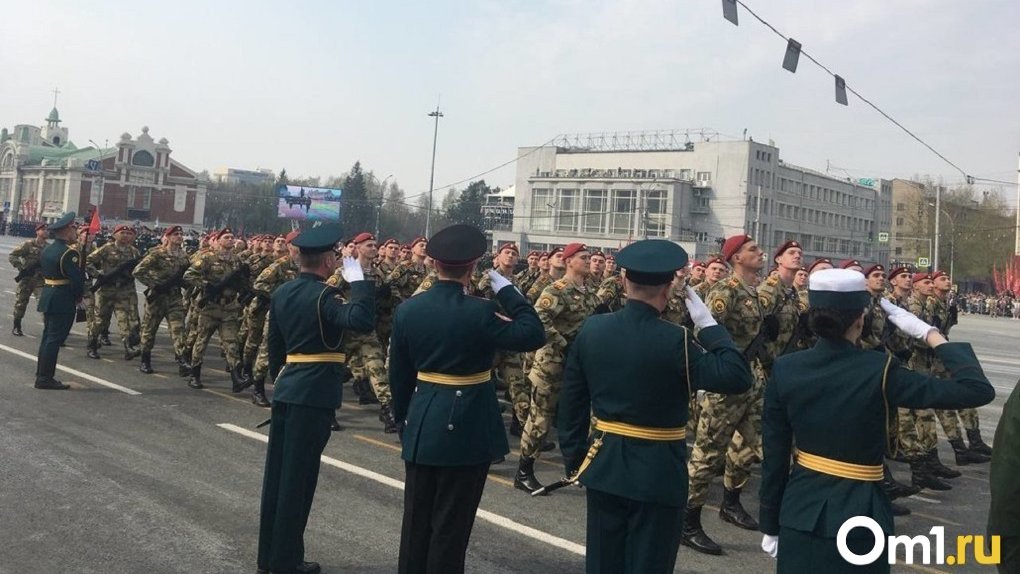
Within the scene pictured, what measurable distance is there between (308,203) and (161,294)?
232 feet

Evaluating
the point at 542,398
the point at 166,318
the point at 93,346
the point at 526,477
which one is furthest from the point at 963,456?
the point at 93,346

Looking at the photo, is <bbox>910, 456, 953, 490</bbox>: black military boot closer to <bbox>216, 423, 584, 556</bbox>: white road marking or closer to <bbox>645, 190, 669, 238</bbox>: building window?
<bbox>216, 423, 584, 556</bbox>: white road marking

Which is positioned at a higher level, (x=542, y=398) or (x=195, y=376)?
(x=542, y=398)

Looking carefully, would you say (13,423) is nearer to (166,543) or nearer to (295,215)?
(166,543)

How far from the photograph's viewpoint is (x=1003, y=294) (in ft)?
182

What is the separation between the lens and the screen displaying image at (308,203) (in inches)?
3140

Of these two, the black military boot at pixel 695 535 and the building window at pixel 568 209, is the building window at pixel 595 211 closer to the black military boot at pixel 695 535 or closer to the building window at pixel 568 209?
the building window at pixel 568 209

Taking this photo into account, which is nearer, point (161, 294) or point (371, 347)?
point (371, 347)

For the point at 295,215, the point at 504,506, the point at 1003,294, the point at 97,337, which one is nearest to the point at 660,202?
the point at 1003,294

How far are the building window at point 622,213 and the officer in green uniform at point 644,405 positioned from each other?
71.0m

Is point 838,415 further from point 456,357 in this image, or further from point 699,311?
point 456,357

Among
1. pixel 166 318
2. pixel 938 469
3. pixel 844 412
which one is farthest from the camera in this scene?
pixel 166 318

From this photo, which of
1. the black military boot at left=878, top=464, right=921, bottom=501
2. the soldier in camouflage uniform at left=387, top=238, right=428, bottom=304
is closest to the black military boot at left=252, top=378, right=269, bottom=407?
the soldier in camouflage uniform at left=387, top=238, right=428, bottom=304

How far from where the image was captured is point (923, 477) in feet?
26.5
